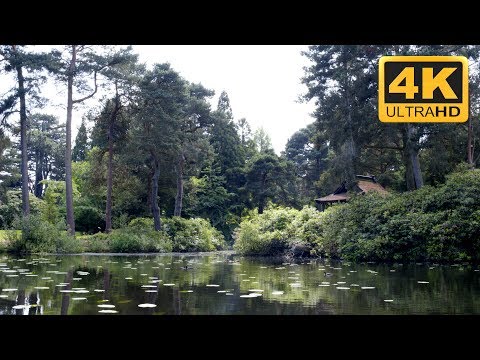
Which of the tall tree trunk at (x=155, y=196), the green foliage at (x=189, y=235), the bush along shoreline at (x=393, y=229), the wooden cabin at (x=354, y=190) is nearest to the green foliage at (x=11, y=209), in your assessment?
the tall tree trunk at (x=155, y=196)

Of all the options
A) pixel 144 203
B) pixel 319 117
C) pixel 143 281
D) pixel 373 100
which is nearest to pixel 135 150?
pixel 144 203

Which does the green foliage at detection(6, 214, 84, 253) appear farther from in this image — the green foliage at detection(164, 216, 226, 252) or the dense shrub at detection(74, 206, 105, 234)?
the dense shrub at detection(74, 206, 105, 234)

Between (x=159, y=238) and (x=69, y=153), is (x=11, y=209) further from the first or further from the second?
(x=159, y=238)

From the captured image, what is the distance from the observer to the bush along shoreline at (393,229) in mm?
10359

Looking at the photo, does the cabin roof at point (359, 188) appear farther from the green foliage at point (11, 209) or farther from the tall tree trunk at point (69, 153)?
the green foliage at point (11, 209)

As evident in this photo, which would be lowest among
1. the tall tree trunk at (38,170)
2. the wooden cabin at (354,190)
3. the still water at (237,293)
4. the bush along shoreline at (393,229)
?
the still water at (237,293)

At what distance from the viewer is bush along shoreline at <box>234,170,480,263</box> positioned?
34.0ft

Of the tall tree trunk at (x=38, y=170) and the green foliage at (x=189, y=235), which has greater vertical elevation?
the tall tree trunk at (x=38, y=170)

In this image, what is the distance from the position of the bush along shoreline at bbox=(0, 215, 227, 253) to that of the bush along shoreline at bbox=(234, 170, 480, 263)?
13.9ft

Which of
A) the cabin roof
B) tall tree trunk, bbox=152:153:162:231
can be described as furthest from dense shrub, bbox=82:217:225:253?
the cabin roof

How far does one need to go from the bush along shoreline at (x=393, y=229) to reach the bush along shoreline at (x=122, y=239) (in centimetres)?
424

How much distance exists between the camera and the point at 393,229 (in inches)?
452
